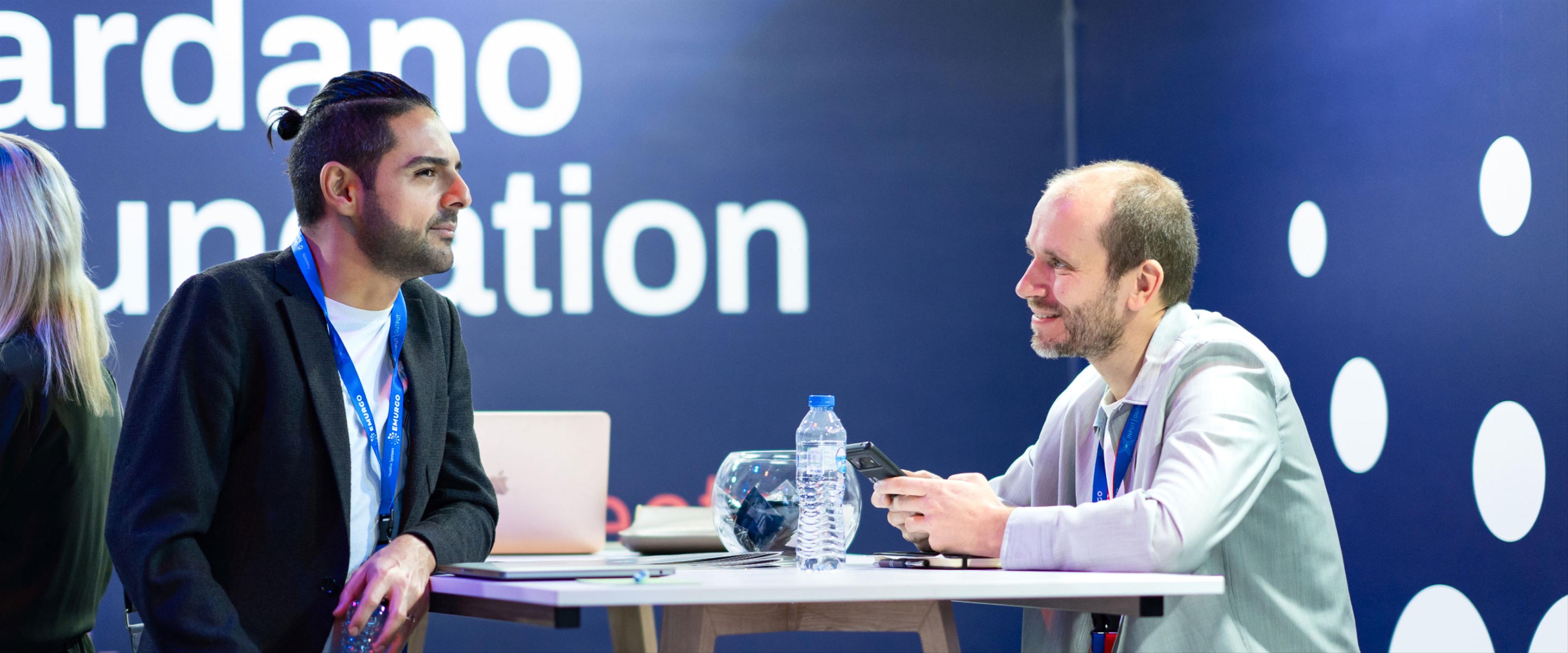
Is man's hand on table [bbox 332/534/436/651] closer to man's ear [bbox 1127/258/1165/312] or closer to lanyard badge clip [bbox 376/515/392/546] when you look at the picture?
lanyard badge clip [bbox 376/515/392/546]

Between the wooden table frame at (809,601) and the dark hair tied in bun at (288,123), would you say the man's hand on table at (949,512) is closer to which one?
Answer: the wooden table frame at (809,601)

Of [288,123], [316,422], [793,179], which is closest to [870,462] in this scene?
[316,422]

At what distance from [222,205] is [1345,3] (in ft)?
11.6

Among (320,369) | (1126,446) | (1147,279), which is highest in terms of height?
(1147,279)

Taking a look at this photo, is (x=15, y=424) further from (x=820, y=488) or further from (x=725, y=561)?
(x=820, y=488)

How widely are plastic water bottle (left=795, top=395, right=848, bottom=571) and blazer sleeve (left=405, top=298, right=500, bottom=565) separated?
503 millimetres

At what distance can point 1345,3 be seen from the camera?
3.43m

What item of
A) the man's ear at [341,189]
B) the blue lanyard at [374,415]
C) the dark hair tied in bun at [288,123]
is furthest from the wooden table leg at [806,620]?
the dark hair tied in bun at [288,123]

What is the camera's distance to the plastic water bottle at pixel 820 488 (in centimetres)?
187

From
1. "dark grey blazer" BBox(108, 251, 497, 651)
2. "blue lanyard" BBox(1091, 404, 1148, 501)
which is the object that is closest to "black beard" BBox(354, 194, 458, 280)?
"dark grey blazer" BBox(108, 251, 497, 651)

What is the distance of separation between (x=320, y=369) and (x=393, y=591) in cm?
34

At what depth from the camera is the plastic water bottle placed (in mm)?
1866

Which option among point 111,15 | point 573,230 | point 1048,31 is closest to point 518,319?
point 573,230

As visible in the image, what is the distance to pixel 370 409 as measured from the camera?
1948 millimetres
